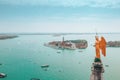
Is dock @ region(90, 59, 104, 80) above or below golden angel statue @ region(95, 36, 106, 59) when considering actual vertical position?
below

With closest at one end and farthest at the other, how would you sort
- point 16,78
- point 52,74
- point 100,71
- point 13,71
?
point 100,71
point 16,78
point 52,74
point 13,71

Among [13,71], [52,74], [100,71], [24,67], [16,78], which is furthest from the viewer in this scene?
[24,67]

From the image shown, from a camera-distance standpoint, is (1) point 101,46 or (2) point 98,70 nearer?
(2) point 98,70

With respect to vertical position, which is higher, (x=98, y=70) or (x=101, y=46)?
(x=101, y=46)

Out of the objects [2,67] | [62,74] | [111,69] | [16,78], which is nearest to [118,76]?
[111,69]

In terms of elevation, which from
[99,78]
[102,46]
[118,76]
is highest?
[102,46]

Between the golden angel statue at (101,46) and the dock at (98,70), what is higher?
the golden angel statue at (101,46)

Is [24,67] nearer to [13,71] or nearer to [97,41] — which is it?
[13,71]

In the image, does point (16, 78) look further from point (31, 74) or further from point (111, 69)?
point (111, 69)

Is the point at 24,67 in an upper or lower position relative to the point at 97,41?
lower

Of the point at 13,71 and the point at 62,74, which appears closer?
the point at 62,74
